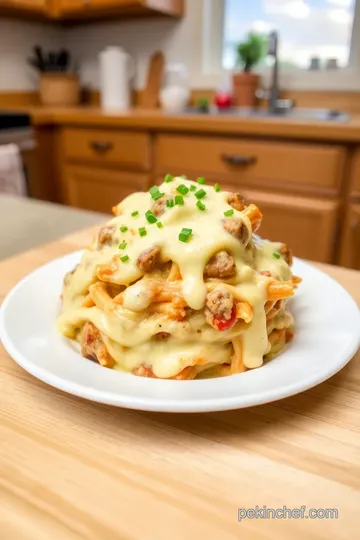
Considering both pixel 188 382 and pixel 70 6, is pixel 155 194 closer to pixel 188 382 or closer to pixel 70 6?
pixel 188 382

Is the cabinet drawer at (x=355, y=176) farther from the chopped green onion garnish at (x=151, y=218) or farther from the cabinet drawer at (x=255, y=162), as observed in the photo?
the chopped green onion garnish at (x=151, y=218)

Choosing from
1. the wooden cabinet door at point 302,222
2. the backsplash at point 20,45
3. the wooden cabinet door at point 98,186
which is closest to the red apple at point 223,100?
the wooden cabinet door at point 98,186

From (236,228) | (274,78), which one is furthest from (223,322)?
(274,78)

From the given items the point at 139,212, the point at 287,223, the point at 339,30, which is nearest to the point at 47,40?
the point at 339,30

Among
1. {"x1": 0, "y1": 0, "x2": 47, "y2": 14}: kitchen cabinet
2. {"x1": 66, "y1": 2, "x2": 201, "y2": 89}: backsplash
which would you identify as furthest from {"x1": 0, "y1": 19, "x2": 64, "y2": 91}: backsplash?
{"x1": 0, "y1": 0, "x2": 47, "y2": 14}: kitchen cabinet

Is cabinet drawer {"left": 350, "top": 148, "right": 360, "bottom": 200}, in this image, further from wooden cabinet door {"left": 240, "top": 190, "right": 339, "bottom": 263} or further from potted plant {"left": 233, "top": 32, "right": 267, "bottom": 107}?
potted plant {"left": 233, "top": 32, "right": 267, "bottom": 107}
